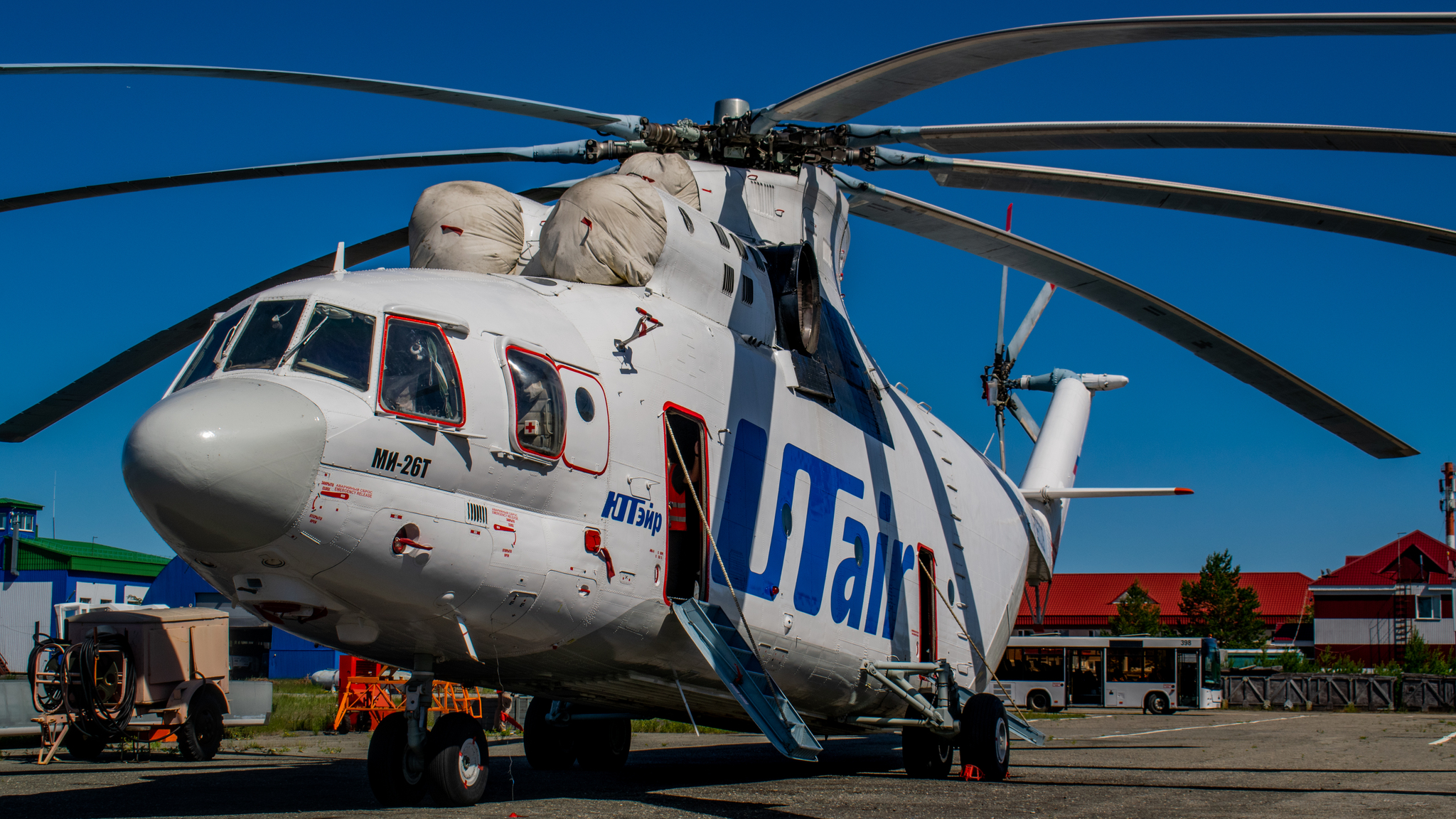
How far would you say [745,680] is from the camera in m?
9.67

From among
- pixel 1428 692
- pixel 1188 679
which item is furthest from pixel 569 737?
pixel 1428 692

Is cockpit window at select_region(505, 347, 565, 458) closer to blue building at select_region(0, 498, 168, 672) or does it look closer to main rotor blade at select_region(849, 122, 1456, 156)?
main rotor blade at select_region(849, 122, 1456, 156)

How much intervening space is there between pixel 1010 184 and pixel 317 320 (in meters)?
6.51

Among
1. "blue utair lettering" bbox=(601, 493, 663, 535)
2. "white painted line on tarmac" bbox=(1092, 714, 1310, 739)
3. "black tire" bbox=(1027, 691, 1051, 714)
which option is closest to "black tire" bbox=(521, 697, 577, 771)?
"blue utair lettering" bbox=(601, 493, 663, 535)

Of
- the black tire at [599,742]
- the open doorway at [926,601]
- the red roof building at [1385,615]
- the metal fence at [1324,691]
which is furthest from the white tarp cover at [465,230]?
the red roof building at [1385,615]

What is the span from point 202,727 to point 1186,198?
14.0 metres

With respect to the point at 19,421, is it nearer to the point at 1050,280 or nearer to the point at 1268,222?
the point at 1050,280

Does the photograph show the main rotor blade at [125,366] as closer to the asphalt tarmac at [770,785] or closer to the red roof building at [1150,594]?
the asphalt tarmac at [770,785]

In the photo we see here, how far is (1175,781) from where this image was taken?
13109 millimetres

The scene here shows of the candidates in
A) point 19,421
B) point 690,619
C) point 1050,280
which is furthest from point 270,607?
point 1050,280

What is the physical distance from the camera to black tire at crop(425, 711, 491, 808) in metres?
8.30

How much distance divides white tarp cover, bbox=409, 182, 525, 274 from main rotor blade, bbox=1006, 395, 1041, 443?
14154mm

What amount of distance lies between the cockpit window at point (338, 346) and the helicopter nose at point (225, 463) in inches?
13.4

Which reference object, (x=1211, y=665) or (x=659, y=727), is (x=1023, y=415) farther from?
(x=1211, y=665)
